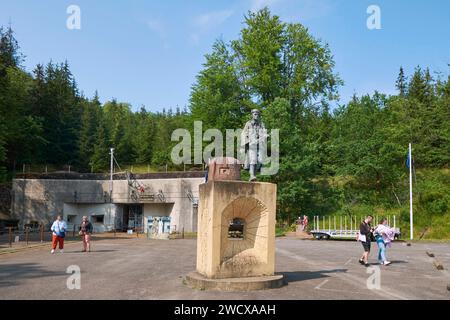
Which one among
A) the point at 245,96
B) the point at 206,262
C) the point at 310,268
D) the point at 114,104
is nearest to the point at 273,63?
the point at 245,96

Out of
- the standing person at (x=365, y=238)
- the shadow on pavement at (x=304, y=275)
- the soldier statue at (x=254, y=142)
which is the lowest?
the shadow on pavement at (x=304, y=275)

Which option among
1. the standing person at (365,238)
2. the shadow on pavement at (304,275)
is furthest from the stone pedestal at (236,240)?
the standing person at (365,238)

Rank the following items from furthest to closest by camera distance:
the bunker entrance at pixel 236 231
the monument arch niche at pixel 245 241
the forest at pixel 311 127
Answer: the forest at pixel 311 127 < the bunker entrance at pixel 236 231 < the monument arch niche at pixel 245 241

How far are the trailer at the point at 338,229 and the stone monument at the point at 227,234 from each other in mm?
22054

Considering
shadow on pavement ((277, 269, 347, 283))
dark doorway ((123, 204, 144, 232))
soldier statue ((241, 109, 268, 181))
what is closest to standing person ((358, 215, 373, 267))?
shadow on pavement ((277, 269, 347, 283))

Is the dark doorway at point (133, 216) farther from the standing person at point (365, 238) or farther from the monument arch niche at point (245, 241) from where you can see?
the monument arch niche at point (245, 241)

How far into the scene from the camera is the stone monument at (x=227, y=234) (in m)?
11.3

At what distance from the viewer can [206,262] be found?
11648mm

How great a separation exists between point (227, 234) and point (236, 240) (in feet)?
1.09

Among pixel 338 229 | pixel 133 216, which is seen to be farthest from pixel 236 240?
pixel 133 216

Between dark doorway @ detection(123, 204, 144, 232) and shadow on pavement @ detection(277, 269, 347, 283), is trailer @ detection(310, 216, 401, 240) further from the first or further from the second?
shadow on pavement @ detection(277, 269, 347, 283)

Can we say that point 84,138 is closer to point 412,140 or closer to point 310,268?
point 412,140
